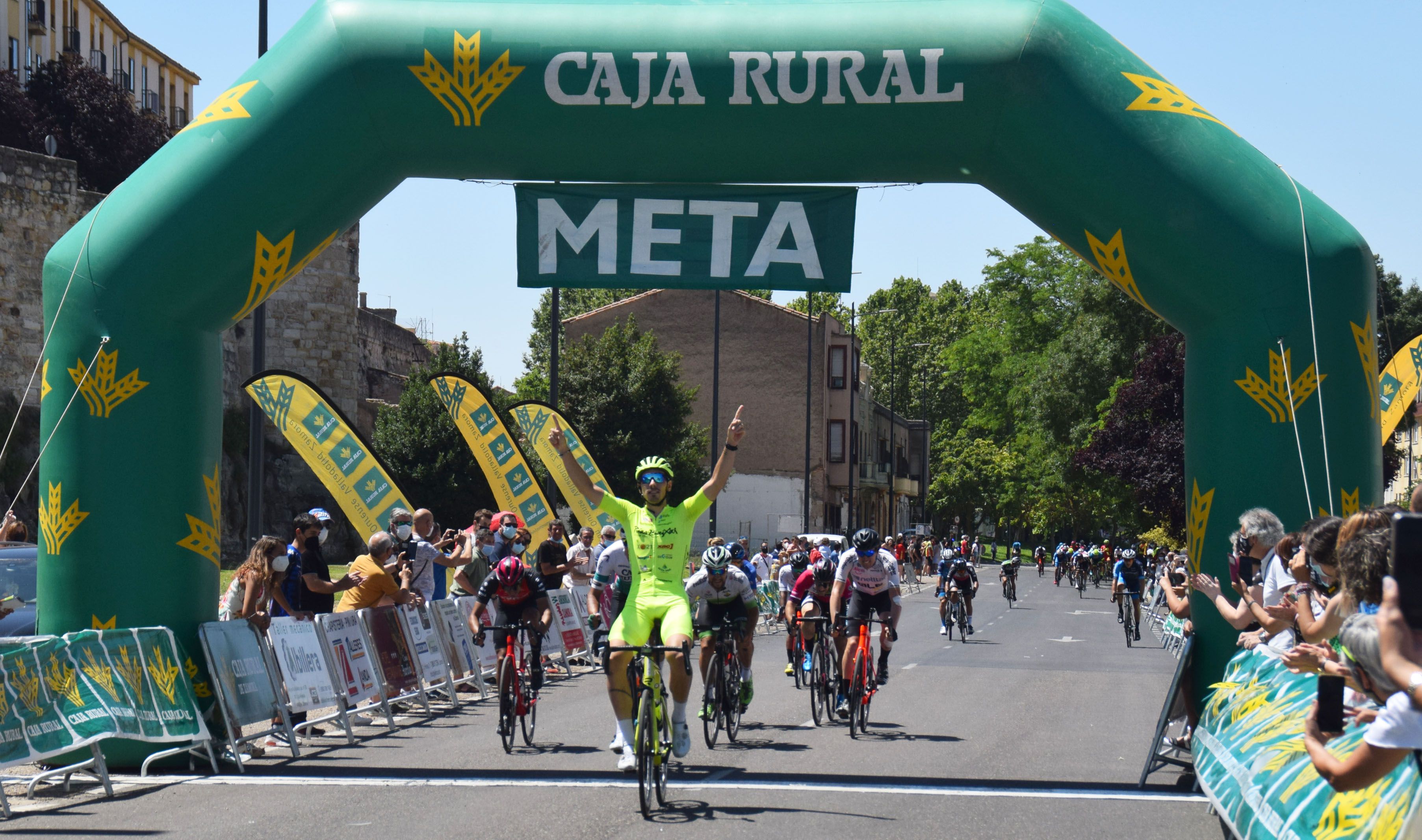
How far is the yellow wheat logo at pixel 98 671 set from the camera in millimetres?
8859

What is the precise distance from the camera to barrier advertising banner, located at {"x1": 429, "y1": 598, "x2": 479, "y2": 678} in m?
14.3

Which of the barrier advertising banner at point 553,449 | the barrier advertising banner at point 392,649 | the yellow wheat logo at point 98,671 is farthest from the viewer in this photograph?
the barrier advertising banner at point 553,449

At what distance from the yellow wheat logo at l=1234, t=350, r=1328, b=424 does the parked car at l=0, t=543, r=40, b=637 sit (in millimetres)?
8902

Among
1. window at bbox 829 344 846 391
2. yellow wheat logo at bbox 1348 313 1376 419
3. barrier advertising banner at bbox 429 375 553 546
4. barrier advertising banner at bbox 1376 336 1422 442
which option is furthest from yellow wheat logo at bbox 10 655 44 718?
window at bbox 829 344 846 391

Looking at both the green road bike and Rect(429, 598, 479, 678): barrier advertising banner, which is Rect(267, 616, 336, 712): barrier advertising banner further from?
the green road bike

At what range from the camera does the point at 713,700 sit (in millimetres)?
10789

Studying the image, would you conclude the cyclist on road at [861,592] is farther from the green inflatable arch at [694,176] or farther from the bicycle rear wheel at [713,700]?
the green inflatable arch at [694,176]

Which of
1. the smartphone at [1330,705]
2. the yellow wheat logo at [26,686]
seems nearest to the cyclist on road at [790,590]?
the yellow wheat logo at [26,686]

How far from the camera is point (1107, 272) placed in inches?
367

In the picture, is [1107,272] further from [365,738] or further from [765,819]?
[365,738]

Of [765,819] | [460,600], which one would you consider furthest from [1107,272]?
[460,600]

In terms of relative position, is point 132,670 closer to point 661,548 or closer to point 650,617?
point 650,617

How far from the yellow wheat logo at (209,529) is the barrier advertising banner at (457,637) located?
4.10 metres

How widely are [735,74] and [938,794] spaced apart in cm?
459
